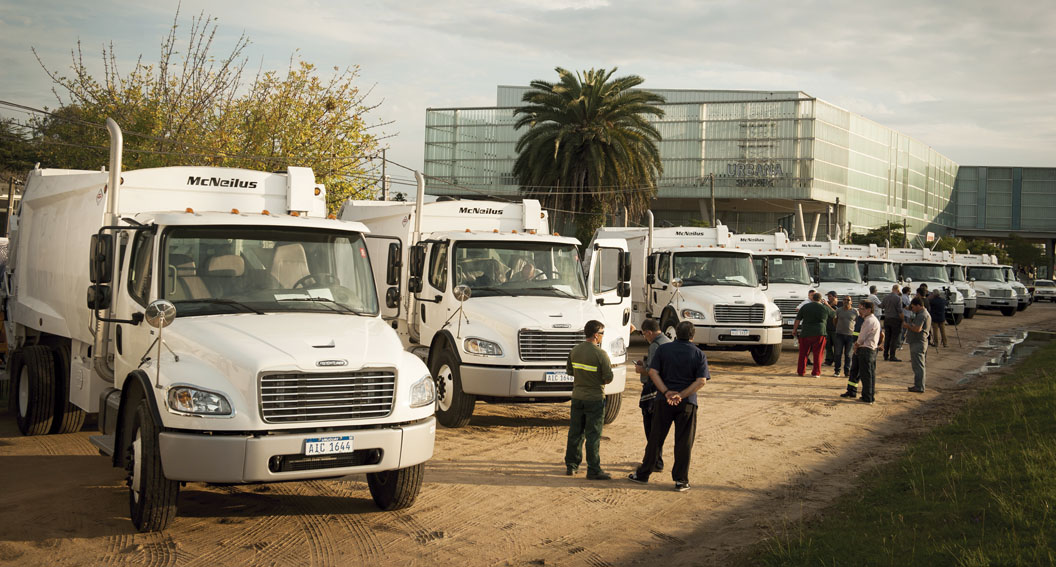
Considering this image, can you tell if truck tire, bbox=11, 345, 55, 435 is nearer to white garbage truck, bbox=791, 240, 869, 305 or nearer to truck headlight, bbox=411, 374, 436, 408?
truck headlight, bbox=411, 374, 436, 408

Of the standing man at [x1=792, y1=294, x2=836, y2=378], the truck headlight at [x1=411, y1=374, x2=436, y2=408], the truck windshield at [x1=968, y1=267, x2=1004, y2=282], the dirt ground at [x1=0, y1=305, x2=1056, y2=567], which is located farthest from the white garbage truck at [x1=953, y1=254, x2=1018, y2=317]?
the truck headlight at [x1=411, y1=374, x2=436, y2=408]

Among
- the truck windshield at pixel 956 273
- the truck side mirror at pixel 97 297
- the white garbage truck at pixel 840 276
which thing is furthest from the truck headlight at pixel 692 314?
the truck windshield at pixel 956 273

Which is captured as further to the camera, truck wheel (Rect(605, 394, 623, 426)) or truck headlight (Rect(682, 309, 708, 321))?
truck headlight (Rect(682, 309, 708, 321))

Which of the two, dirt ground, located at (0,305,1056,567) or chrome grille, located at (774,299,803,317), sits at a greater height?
chrome grille, located at (774,299,803,317)

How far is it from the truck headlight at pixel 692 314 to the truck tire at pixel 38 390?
12.8 metres

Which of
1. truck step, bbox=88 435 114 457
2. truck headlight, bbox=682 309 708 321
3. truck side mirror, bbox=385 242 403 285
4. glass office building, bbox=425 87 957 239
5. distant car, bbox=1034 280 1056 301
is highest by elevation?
glass office building, bbox=425 87 957 239

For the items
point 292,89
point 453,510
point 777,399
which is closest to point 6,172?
point 292,89

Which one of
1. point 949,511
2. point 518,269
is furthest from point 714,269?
point 949,511

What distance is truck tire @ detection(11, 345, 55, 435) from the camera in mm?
10984

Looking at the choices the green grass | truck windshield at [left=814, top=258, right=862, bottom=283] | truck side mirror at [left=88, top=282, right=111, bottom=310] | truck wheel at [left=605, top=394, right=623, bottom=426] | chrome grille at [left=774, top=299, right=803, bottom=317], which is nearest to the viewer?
the green grass

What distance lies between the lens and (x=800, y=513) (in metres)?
8.52

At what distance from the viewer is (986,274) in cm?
4556

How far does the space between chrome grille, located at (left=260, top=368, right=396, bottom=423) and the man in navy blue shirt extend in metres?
3.03

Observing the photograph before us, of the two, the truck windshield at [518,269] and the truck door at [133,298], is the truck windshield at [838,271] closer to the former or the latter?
the truck windshield at [518,269]
